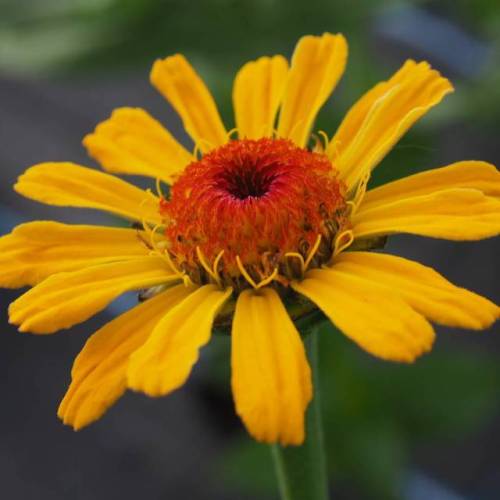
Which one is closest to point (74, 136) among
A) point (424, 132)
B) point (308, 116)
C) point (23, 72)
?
point (23, 72)

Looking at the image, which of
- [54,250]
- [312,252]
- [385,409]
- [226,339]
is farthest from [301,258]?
[385,409]

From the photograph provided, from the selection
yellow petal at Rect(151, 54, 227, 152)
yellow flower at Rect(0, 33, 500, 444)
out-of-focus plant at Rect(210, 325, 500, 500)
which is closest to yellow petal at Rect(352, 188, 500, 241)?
yellow flower at Rect(0, 33, 500, 444)

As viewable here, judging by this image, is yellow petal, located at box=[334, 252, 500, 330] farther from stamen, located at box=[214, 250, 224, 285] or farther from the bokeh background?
the bokeh background

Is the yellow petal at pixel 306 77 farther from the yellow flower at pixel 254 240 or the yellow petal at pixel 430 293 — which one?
the yellow petal at pixel 430 293

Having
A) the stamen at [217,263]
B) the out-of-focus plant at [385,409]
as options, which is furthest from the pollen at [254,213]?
the out-of-focus plant at [385,409]

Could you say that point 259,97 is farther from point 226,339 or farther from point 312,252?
point 226,339

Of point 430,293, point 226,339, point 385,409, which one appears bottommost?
point 385,409
